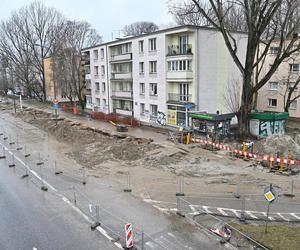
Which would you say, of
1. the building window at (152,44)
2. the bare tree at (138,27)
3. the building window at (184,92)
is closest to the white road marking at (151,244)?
the building window at (184,92)

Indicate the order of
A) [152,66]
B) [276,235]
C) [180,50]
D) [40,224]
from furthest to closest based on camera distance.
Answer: [152,66], [180,50], [40,224], [276,235]

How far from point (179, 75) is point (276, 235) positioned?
2350cm

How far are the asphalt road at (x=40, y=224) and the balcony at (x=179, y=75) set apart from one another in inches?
785

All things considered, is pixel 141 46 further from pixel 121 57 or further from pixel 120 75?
pixel 120 75

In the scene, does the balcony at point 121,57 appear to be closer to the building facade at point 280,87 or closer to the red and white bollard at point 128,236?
the building facade at point 280,87

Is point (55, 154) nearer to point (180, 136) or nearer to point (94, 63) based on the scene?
point (180, 136)

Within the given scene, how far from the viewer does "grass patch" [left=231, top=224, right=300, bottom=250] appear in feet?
30.2

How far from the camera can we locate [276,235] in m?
9.82

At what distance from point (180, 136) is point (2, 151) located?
15120 mm

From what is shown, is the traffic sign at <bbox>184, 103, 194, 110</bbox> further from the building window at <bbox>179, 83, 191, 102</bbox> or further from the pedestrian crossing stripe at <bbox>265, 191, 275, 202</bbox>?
the pedestrian crossing stripe at <bbox>265, 191, 275, 202</bbox>

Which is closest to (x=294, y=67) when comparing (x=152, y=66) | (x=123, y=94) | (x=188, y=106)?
(x=188, y=106)

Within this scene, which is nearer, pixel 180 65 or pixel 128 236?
pixel 128 236

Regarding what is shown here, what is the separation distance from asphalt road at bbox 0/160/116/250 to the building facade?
31872 mm

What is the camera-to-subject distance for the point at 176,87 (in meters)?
33.2
